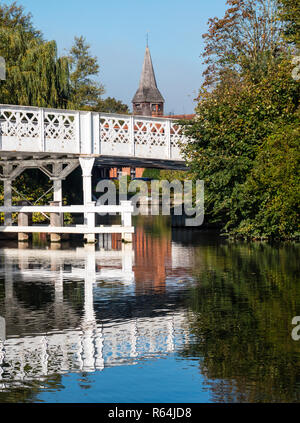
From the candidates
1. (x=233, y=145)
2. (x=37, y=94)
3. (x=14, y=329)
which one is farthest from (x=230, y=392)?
(x=37, y=94)

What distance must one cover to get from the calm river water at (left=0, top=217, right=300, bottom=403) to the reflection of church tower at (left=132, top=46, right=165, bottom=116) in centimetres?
11827

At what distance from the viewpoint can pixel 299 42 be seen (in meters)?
32.4

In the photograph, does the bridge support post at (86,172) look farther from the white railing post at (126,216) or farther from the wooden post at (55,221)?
the white railing post at (126,216)

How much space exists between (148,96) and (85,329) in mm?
131166

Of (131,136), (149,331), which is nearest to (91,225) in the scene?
(131,136)

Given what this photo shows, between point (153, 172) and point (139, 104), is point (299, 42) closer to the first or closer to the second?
point (153, 172)

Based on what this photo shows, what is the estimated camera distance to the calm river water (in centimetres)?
933

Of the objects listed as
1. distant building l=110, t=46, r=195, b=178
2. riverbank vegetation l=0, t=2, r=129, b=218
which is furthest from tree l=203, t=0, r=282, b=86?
distant building l=110, t=46, r=195, b=178

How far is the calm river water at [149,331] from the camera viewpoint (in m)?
9.33

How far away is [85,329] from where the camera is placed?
12.8m

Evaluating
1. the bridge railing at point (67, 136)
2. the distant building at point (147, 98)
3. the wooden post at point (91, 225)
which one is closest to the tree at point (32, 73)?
the bridge railing at point (67, 136)

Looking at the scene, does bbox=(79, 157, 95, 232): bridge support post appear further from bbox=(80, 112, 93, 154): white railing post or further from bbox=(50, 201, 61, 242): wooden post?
bbox=(50, 201, 61, 242): wooden post

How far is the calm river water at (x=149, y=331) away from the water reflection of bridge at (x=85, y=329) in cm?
2

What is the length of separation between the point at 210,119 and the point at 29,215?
8447 millimetres
